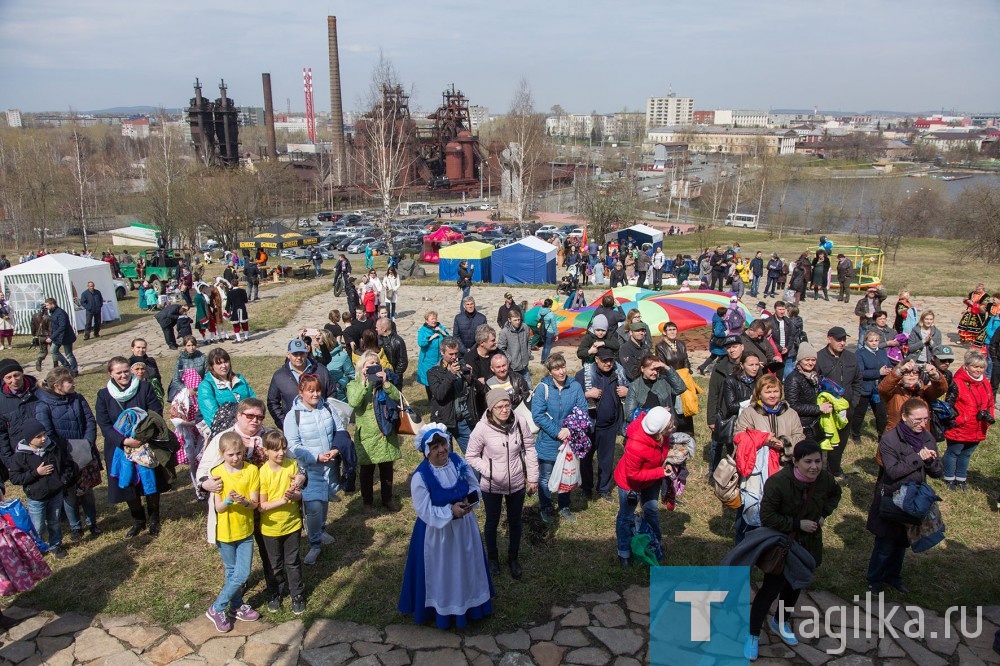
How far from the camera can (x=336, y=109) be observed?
65938 mm

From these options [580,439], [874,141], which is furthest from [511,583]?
[874,141]

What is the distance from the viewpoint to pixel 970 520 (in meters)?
6.02

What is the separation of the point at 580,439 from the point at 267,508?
2.61 m

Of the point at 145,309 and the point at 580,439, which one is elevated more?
the point at 580,439

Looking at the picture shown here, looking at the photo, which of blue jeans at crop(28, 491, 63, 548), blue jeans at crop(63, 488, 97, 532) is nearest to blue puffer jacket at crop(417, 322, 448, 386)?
blue jeans at crop(63, 488, 97, 532)

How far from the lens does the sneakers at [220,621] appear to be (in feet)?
14.7

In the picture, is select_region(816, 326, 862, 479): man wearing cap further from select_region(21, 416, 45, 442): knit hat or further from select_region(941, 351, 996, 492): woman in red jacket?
select_region(21, 416, 45, 442): knit hat

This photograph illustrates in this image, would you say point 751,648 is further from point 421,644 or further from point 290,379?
point 290,379

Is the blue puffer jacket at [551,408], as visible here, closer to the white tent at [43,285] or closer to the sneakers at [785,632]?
the sneakers at [785,632]

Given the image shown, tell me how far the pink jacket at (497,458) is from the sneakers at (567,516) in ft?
4.26

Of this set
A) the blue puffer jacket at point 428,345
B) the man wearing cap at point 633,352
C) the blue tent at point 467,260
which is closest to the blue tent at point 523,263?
the blue tent at point 467,260

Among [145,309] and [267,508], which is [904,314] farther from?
[145,309]
